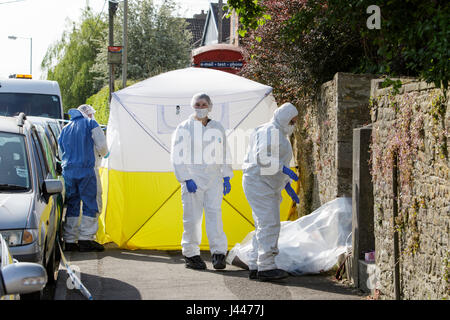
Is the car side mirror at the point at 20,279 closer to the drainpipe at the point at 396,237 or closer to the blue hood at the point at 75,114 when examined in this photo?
the drainpipe at the point at 396,237

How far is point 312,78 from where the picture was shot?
10391 mm

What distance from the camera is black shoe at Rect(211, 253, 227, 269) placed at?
27.2 ft

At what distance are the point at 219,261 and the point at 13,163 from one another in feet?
9.18

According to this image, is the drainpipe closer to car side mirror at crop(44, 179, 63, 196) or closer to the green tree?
car side mirror at crop(44, 179, 63, 196)

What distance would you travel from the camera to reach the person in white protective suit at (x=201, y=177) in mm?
8328

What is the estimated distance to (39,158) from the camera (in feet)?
23.6

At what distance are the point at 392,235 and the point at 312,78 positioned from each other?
4.43 meters

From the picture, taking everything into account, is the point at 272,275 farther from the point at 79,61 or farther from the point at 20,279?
the point at 79,61

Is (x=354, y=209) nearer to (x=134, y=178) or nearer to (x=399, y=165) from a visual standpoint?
(x=399, y=165)

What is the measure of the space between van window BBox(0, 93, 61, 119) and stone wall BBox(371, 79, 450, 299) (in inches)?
341

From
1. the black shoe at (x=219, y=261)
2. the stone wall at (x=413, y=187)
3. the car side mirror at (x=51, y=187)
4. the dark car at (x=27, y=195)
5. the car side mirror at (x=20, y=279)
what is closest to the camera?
the car side mirror at (x=20, y=279)

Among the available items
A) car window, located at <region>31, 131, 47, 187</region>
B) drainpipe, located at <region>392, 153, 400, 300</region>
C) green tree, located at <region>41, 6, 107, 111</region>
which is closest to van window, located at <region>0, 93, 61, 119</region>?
car window, located at <region>31, 131, 47, 187</region>

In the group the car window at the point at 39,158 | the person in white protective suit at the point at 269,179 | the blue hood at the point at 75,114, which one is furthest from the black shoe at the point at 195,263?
the blue hood at the point at 75,114
